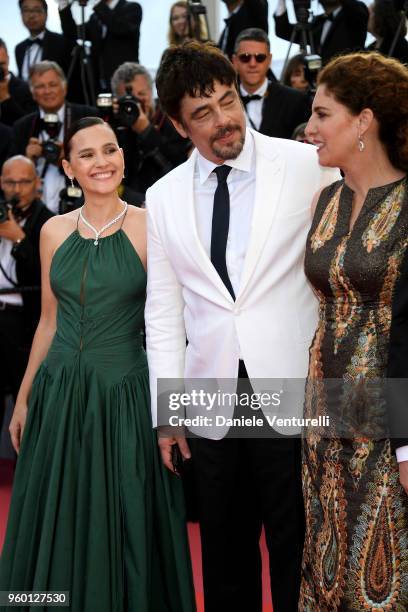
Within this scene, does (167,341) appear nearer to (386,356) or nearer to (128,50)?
(386,356)

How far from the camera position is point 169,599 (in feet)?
7.81

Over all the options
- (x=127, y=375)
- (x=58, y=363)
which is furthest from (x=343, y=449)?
(x=58, y=363)

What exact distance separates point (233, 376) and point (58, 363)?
2.06 feet

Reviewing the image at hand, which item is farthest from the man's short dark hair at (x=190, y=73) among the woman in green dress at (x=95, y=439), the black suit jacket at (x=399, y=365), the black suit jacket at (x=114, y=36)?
the black suit jacket at (x=114, y=36)

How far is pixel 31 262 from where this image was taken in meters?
3.84

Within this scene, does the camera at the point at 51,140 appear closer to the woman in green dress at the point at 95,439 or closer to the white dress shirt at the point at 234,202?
the woman in green dress at the point at 95,439

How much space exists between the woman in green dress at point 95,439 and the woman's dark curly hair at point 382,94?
2.90 ft

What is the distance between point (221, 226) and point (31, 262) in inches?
76.3

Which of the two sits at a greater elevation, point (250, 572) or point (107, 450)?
point (107, 450)

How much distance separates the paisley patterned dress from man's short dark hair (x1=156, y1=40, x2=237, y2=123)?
0.50 metres

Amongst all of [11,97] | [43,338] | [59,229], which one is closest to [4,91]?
[11,97]

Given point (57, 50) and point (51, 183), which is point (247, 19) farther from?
point (51, 183)

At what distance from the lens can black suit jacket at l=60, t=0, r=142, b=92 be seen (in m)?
5.32

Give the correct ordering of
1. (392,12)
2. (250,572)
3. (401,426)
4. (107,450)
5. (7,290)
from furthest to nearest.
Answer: (392,12) < (7,290) < (107,450) < (250,572) < (401,426)
